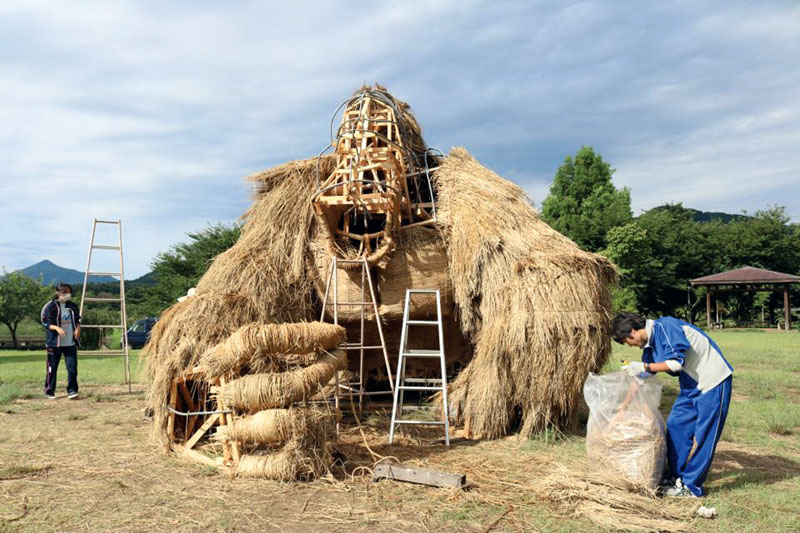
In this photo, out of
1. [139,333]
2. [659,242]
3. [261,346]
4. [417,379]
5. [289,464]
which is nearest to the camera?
[289,464]

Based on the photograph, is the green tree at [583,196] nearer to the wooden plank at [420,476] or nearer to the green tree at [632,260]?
the green tree at [632,260]

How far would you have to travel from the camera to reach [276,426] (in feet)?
14.9

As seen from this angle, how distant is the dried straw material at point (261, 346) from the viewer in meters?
4.70

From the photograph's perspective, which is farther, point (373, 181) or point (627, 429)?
point (373, 181)

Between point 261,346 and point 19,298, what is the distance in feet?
101

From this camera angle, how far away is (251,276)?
692 cm

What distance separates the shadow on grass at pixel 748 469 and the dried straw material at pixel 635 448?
799mm

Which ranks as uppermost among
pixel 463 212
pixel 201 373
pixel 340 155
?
pixel 340 155

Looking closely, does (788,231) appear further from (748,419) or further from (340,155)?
(340,155)

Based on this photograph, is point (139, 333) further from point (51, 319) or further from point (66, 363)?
point (51, 319)

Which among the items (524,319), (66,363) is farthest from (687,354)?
(66,363)

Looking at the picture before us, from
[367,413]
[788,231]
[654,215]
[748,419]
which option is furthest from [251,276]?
[788,231]

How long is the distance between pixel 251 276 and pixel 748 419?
6.26m

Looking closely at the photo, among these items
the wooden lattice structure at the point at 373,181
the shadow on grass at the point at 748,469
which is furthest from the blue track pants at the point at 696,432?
the wooden lattice structure at the point at 373,181
